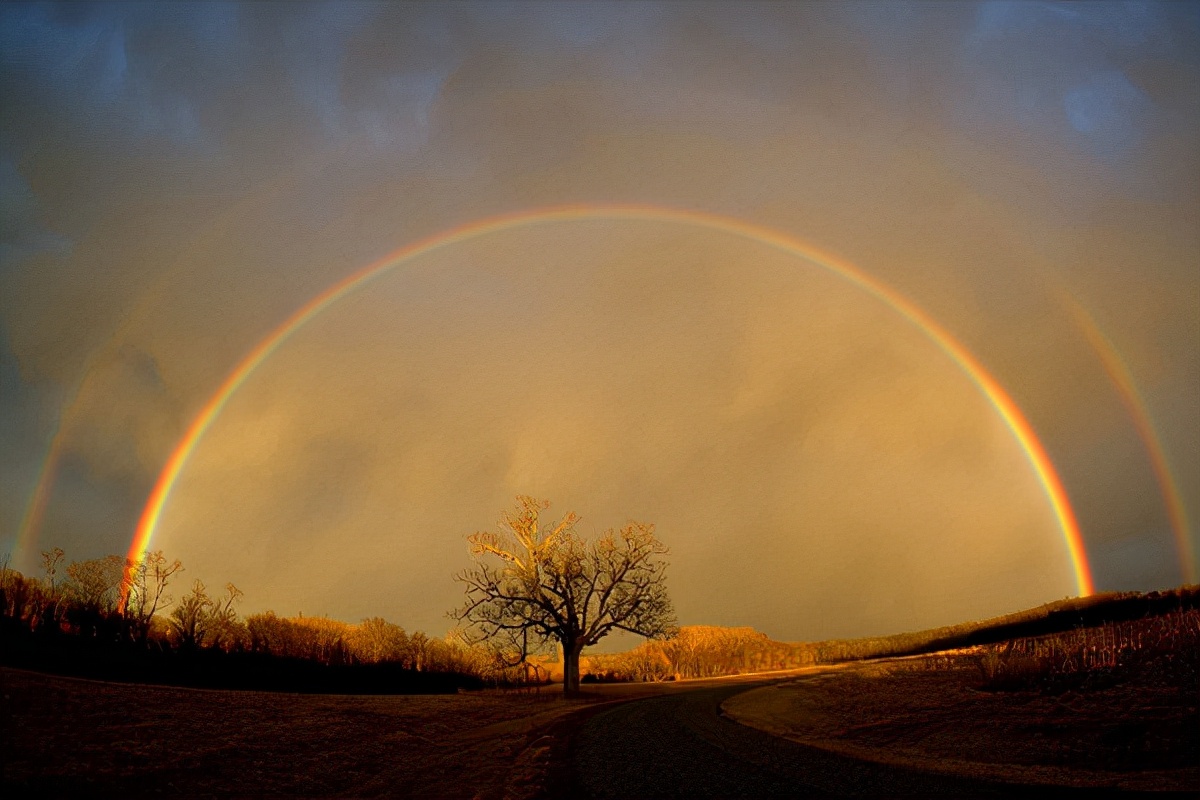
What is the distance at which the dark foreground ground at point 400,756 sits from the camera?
11.1 metres

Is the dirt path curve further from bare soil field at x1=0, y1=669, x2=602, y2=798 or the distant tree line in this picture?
the distant tree line

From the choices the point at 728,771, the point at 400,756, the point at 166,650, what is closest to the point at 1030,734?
the point at 728,771

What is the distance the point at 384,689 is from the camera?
4059 cm

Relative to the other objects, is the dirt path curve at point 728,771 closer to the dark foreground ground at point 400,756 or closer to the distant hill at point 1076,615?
the dark foreground ground at point 400,756

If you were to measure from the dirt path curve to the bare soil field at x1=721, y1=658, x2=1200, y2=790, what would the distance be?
0.94 m

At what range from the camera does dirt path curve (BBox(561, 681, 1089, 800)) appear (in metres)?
11.0

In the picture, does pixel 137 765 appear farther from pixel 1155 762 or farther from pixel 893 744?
pixel 1155 762

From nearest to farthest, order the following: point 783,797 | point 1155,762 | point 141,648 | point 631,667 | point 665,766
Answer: point 783,797, point 1155,762, point 665,766, point 141,648, point 631,667

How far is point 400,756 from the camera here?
55.2 feet

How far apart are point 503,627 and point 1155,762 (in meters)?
43.5

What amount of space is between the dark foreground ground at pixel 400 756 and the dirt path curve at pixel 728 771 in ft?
0.12

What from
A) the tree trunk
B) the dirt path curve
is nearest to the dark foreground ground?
the dirt path curve

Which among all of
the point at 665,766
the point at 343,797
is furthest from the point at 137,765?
the point at 665,766

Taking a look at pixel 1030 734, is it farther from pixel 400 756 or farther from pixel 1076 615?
pixel 1076 615
